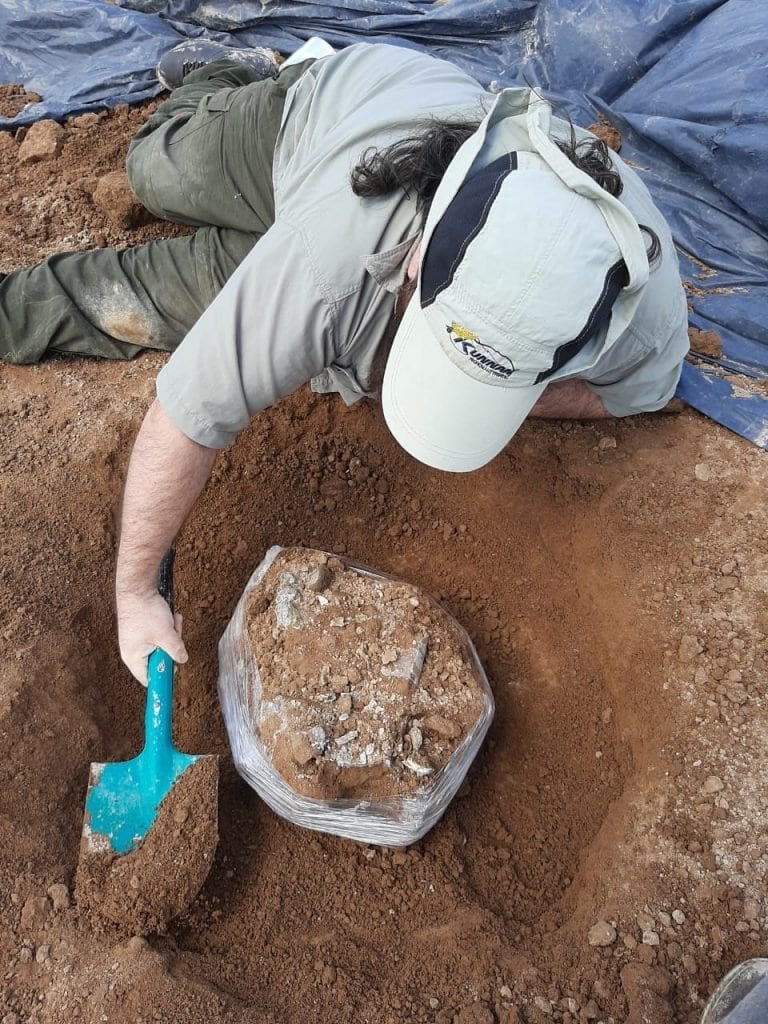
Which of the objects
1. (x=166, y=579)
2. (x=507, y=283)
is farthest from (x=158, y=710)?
(x=507, y=283)

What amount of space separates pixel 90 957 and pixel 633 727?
1.25 m

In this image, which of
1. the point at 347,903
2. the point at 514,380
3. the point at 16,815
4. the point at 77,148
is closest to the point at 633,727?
the point at 347,903

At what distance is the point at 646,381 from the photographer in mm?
1829

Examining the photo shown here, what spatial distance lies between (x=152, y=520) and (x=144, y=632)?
0.84 feet

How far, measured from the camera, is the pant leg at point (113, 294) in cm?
211

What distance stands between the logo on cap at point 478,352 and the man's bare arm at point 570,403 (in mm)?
725

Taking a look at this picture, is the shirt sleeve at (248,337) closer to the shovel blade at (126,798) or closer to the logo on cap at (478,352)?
the logo on cap at (478,352)

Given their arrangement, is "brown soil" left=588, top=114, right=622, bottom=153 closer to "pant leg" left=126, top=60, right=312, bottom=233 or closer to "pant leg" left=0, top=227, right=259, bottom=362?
"pant leg" left=126, top=60, right=312, bottom=233

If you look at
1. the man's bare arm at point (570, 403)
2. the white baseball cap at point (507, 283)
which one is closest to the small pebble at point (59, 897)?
the white baseball cap at point (507, 283)

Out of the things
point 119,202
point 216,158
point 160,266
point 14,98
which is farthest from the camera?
point 14,98

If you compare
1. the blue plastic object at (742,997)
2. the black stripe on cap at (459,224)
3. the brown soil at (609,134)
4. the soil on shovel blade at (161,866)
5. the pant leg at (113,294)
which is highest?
the black stripe on cap at (459,224)

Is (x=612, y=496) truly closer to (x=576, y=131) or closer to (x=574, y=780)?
(x=574, y=780)

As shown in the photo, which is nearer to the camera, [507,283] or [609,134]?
[507,283]

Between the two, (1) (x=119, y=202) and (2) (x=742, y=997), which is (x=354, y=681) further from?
(1) (x=119, y=202)
